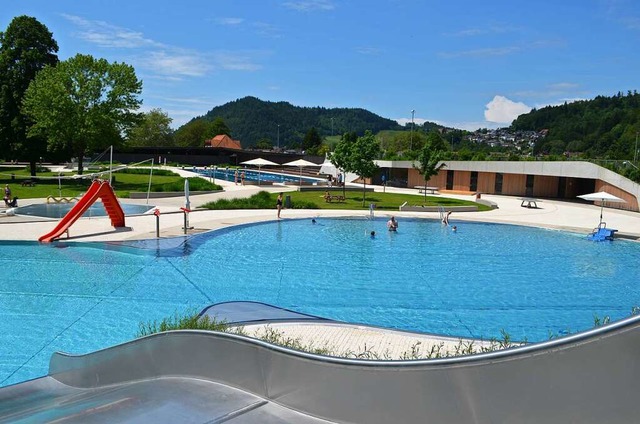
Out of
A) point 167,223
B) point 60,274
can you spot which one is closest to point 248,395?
point 60,274

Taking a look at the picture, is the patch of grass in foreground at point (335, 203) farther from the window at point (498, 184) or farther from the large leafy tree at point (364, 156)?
the window at point (498, 184)

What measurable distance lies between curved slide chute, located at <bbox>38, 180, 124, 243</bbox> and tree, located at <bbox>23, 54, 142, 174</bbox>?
21.3m

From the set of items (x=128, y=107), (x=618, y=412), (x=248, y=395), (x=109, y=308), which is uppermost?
(x=128, y=107)

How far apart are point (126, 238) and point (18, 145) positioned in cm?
2829

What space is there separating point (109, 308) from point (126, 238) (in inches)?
314

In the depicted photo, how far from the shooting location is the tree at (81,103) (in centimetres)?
4038

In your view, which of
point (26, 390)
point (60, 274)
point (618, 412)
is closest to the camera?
point (618, 412)

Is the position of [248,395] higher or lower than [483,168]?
lower

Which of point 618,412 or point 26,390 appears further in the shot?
point 26,390

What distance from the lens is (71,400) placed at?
6.16m

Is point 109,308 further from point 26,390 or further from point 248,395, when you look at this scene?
point 248,395

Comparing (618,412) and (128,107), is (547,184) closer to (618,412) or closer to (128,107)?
(128,107)

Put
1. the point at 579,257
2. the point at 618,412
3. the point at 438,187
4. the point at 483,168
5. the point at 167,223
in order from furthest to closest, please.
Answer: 1. the point at 438,187
2. the point at 483,168
3. the point at 167,223
4. the point at 579,257
5. the point at 618,412

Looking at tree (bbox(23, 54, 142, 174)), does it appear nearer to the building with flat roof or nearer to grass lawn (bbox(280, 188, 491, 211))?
grass lawn (bbox(280, 188, 491, 211))
